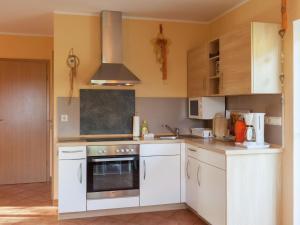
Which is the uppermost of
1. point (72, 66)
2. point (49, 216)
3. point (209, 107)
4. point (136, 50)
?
point (136, 50)

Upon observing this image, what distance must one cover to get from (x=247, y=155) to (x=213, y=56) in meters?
1.39

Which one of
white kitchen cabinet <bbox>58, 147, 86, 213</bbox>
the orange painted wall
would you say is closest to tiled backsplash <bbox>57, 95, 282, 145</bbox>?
white kitchen cabinet <bbox>58, 147, 86, 213</bbox>

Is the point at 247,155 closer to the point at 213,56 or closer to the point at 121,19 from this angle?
the point at 213,56

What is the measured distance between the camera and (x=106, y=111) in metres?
4.21

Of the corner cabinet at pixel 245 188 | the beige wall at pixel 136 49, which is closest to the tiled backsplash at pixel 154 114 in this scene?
the beige wall at pixel 136 49

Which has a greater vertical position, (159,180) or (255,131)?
(255,131)

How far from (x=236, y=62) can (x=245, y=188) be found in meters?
1.23

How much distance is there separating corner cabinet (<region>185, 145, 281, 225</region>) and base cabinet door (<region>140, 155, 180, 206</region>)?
755mm

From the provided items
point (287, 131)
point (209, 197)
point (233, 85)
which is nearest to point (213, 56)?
point (233, 85)

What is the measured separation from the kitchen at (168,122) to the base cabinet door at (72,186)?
1 centimetres

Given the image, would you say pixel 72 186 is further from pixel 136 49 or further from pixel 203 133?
pixel 136 49

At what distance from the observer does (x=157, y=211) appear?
12.7 feet

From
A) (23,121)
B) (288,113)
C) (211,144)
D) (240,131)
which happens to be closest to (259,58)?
(288,113)

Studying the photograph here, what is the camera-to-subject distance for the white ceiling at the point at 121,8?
3.68 meters
